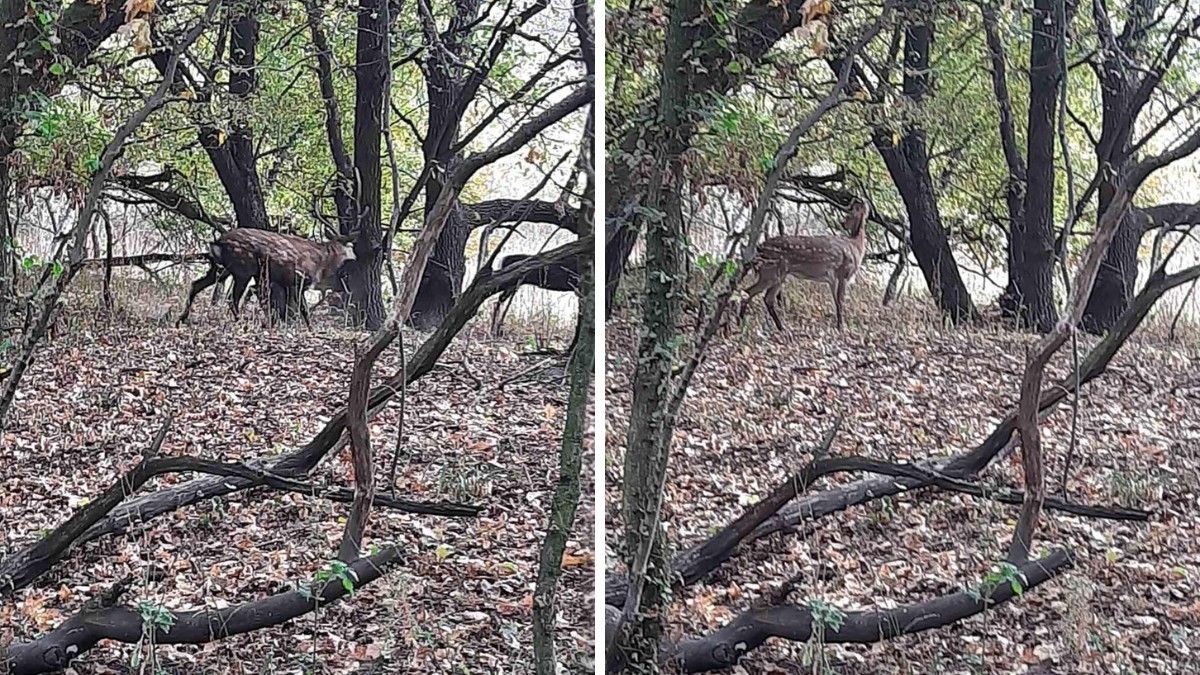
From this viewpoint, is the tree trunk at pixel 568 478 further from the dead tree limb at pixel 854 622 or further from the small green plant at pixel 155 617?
the small green plant at pixel 155 617

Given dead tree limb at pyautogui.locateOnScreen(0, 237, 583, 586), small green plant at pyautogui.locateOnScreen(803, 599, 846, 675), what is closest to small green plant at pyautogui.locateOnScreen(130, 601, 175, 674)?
dead tree limb at pyautogui.locateOnScreen(0, 237, 583, 586)

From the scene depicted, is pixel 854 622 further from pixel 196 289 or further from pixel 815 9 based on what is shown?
pixel 196 289

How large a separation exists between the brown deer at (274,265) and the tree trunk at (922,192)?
3.15ft

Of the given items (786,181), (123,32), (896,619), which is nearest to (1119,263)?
(786,181)

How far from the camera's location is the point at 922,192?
212 cm

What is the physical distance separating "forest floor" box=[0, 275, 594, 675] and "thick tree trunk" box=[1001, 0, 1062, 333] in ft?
2.85

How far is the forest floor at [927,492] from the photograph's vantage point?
79.6 inches

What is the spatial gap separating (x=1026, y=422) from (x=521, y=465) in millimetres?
878

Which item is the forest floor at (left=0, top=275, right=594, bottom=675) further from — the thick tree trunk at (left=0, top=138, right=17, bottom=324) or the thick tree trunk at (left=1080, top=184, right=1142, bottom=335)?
the thick tree trunk at (left=1080, top=184, right=1142, bottom=335)

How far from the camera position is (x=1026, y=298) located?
2078 millimetres

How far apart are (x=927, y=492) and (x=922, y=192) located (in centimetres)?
52

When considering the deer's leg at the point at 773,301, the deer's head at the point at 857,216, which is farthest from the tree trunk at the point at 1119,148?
the deer's leg at the point at 773,301

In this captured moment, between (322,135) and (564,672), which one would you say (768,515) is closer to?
(564,672)

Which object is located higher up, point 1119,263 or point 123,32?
point 123,32
